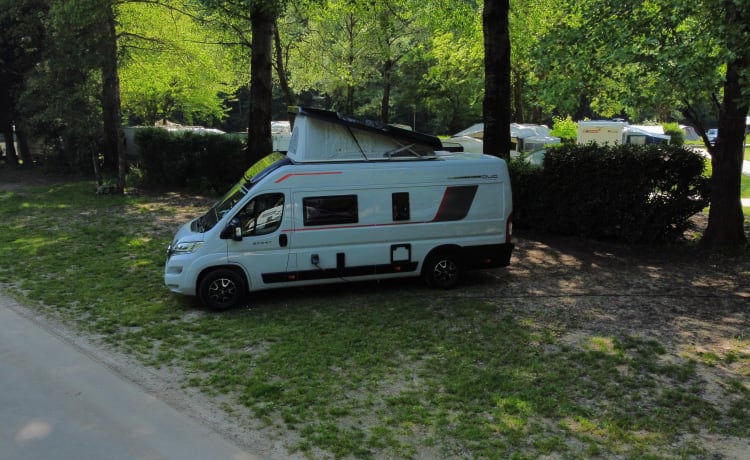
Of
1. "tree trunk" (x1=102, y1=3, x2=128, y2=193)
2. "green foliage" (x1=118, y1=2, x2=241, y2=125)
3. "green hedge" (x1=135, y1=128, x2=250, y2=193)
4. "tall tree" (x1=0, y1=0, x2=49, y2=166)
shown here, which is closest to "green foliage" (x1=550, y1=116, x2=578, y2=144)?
"green foliage" (x1=118, y1=2, x2=241, y2=125)

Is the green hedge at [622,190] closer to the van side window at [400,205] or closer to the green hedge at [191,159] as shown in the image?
the van side window at [400,205]

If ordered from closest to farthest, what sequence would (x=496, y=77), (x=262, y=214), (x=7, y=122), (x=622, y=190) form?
(x=262, y=214) → (x=622, y=190) → (x=496, y=77) → (x=7, y=122)

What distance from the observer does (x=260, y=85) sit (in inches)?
749

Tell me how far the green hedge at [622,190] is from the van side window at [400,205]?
514 centimetres

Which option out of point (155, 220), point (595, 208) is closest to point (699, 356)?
point (595, 208)

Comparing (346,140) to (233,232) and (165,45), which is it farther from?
(165,45)

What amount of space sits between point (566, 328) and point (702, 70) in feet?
16.4

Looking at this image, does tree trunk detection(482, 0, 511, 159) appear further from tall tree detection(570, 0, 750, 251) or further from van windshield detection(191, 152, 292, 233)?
van windshield detection(191, 152, 292, 233)

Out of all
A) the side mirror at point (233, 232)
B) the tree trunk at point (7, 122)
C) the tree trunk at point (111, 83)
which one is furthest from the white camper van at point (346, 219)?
the tree trunk at point (7, 122)

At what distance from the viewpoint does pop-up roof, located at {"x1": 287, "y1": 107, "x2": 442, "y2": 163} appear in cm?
954

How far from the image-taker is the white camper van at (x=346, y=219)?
8953 mm

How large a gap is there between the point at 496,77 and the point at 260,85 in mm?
8400

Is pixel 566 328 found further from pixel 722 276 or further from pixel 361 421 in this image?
pixel 722 276

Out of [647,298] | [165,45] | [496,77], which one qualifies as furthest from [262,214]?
[165,45]
